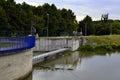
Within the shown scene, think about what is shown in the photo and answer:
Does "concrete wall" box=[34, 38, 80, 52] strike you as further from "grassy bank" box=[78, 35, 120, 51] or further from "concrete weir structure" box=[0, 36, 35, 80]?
"concrete weir structure" box=[0, 36, 35, 80]

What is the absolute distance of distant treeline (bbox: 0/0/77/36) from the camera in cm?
5288

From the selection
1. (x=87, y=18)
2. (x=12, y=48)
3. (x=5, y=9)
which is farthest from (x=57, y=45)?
(x=87, y=18)

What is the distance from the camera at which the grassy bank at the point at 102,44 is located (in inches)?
2165

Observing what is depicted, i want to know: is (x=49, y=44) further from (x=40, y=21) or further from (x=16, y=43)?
(x=16, y=43)

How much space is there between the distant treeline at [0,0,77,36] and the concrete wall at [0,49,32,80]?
11025 millimetres

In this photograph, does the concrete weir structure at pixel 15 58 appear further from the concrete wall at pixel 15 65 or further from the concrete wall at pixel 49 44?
the concrete wall at pixel 49 44

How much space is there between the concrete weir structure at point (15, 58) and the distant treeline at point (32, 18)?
34.6 feet

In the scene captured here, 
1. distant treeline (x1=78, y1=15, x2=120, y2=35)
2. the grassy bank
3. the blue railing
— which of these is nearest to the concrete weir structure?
the blue railing

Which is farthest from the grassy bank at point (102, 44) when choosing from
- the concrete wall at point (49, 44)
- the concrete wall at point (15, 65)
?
the concrete wall at point (15, 65)

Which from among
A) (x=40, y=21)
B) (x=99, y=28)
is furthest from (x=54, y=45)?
(x=99, y=28)

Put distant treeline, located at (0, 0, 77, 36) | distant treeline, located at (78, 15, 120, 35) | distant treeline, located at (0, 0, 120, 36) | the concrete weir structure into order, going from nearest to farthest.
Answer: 1. the concrete weir structure
2. distant treeline, located at (0, 0, 120, 36)
3. distant treeline, located at (0, 0, 77, 36)
4. distant treeline, located at (78, 15, 120, 35)

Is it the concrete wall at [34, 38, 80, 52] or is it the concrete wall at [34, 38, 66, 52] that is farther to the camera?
the concrete wall at [34, 38, 80, 52]

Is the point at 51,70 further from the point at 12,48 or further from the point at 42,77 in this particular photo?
the point at 12,48

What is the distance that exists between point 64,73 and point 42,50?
17.0 metres
